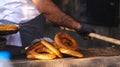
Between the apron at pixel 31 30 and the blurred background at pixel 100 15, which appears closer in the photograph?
the apron at pixel 31 30

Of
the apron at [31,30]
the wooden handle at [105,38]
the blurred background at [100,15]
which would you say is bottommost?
the blurred background at [100,15]

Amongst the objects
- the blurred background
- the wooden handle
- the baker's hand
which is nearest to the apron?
the baker's hand

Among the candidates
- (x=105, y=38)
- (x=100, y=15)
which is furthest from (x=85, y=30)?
(x=100, y=15)

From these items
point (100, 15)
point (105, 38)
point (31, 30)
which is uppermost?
point (31, 30)

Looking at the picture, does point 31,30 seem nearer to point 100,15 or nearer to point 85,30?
point 85,30

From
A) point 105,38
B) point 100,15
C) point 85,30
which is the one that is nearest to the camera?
point 105,38

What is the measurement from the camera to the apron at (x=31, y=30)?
3.71m

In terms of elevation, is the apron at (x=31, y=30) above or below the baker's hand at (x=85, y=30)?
above

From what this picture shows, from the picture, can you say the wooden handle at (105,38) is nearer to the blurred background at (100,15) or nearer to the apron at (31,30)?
the apron at (31,30)

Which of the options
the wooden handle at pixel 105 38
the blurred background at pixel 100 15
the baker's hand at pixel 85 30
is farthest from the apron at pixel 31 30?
the blurred background at pixel 100 15

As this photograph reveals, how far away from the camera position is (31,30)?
383 cm

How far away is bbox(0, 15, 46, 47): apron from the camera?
12.2ft

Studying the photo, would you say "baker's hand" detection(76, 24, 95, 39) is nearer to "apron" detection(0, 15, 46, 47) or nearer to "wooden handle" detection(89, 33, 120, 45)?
"wooden handle" detection(89, 33, 120, 45)

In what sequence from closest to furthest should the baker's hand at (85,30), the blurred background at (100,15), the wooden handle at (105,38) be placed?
the wooden handle at (105,38) → the baker's hand at (85,30) → the blurred background at (100,15)
